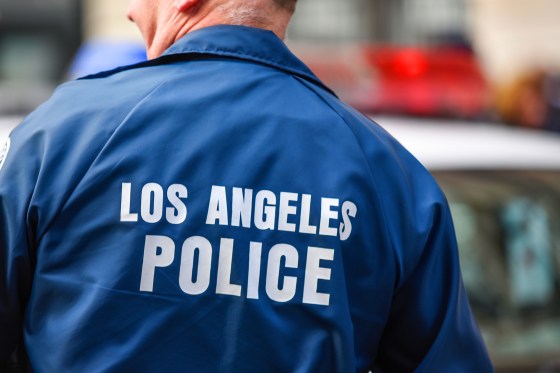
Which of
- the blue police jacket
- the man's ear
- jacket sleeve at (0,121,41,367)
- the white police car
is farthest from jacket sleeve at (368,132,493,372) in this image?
the white police car

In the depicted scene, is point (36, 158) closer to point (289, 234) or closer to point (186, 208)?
point (186, 208)

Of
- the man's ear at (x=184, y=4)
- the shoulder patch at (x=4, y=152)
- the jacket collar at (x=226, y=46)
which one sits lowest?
the shoulder patch at (x=4, y=152)

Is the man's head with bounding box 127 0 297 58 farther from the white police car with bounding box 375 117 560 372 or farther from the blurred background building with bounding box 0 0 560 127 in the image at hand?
the blurred background building with bounding box 0 0 560 127

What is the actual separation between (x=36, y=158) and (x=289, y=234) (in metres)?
0.43

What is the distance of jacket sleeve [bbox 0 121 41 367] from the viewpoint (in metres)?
1.62

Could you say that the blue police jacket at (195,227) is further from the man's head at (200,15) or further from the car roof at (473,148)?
the car roof at (473,148)

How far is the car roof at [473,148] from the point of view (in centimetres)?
337

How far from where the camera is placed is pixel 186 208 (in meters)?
1.62

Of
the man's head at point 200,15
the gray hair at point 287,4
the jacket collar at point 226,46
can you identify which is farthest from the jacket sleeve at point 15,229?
the gray hair at point 287,4

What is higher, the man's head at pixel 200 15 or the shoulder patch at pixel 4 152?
the man's head at pixel 200 15

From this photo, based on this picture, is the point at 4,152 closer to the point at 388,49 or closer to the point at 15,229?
the point at 15,229

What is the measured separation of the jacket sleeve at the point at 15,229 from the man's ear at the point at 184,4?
359mm

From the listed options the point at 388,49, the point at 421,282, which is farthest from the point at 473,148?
the point at 421,282

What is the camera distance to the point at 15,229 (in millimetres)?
1614
